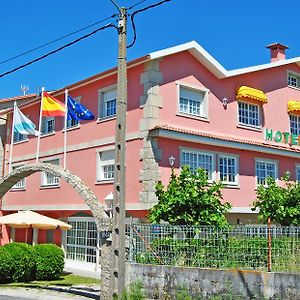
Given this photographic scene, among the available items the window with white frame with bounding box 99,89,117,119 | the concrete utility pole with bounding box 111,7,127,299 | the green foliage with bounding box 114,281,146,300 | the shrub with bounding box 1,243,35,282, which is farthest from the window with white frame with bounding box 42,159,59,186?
the green foliage with bounding box 114,281,146,300

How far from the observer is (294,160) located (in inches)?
933

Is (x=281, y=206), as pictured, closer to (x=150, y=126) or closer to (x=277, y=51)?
(x=150, y=126)

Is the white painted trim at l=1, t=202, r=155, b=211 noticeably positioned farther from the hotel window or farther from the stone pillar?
the hotel window

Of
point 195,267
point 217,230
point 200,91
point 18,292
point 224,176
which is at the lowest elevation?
point 18,292

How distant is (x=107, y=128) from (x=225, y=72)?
18.1ft

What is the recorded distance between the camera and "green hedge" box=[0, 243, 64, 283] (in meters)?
16.7

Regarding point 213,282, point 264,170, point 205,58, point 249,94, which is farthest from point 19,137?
point 213,282

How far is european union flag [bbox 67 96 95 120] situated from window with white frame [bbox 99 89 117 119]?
138 centimetres

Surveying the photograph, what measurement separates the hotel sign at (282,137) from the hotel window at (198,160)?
4.05 m

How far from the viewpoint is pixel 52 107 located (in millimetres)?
19562

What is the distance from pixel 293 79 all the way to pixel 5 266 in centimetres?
1661

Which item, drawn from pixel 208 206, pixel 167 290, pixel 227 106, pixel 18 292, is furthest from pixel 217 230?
pixel 227 106

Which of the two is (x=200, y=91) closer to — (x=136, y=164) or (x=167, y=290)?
(x=136, y=164)

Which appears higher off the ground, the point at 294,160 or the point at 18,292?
the point at 294,160
